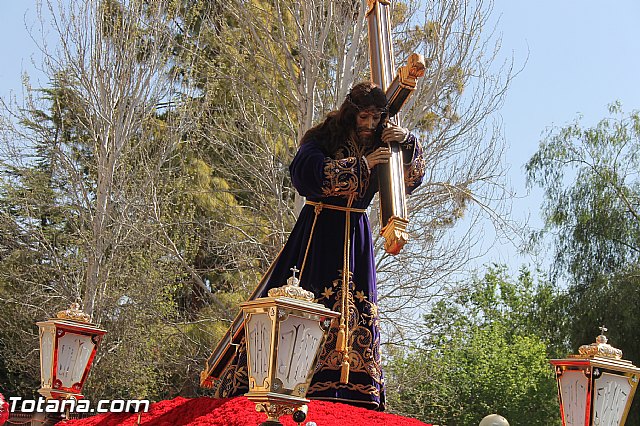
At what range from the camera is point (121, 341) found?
14.8 metres

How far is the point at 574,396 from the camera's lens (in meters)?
4.11

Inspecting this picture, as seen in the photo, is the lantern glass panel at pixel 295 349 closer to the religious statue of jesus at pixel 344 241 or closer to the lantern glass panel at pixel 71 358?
the religious statue of jesus at pixel 344 241

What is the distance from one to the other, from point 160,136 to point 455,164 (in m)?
6.31

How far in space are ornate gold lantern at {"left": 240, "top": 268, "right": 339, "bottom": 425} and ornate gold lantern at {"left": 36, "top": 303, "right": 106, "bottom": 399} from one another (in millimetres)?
1775

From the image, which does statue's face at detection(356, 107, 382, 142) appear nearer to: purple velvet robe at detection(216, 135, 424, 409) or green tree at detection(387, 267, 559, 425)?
purple velvet robe at detection(216, 135, 424, 409)

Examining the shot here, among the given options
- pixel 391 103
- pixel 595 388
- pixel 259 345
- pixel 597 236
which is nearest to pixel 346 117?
pixel 391 103

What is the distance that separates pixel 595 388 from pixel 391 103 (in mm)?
1865

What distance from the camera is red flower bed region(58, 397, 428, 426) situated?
387 centimetres

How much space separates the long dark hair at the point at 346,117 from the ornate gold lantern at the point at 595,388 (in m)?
1.70

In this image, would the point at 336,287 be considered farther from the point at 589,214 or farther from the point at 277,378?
the point at 589,214

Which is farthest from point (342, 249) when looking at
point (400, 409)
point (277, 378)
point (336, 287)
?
point (400, 409)

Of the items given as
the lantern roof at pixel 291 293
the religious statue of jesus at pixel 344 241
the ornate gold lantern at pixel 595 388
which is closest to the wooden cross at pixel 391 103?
the religious statue of jesus at pixel 344 241

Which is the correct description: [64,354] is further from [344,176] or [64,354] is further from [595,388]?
[595,388]

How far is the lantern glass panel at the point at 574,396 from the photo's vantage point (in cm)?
407
